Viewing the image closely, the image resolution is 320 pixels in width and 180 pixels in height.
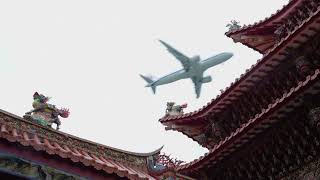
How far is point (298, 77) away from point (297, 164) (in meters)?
1.95

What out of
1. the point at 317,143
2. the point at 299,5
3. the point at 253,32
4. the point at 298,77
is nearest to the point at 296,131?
the point at 317,143

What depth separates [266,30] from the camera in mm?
12000

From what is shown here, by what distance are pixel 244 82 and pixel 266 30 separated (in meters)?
2.60

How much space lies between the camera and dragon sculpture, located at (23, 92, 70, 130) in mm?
11969

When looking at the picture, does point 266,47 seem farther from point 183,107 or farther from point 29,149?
point 29,149

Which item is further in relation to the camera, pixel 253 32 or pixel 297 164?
pixel 253 32

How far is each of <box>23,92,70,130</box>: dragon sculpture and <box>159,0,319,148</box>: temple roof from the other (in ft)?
9.53

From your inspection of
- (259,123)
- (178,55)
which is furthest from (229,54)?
(259,123)

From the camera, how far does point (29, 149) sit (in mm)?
A: 6102

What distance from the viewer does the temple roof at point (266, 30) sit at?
10.7m

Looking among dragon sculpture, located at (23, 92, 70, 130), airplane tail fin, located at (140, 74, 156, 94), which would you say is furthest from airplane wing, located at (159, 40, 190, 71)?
dragon sculpture, located at (23, 92, 70, 130)

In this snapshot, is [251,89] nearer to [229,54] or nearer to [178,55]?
[178,55]

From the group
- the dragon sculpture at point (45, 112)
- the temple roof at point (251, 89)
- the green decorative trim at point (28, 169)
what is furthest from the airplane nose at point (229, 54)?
the green decorative trim at point (28, 169)

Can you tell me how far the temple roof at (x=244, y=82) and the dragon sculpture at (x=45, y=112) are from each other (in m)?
2.90
